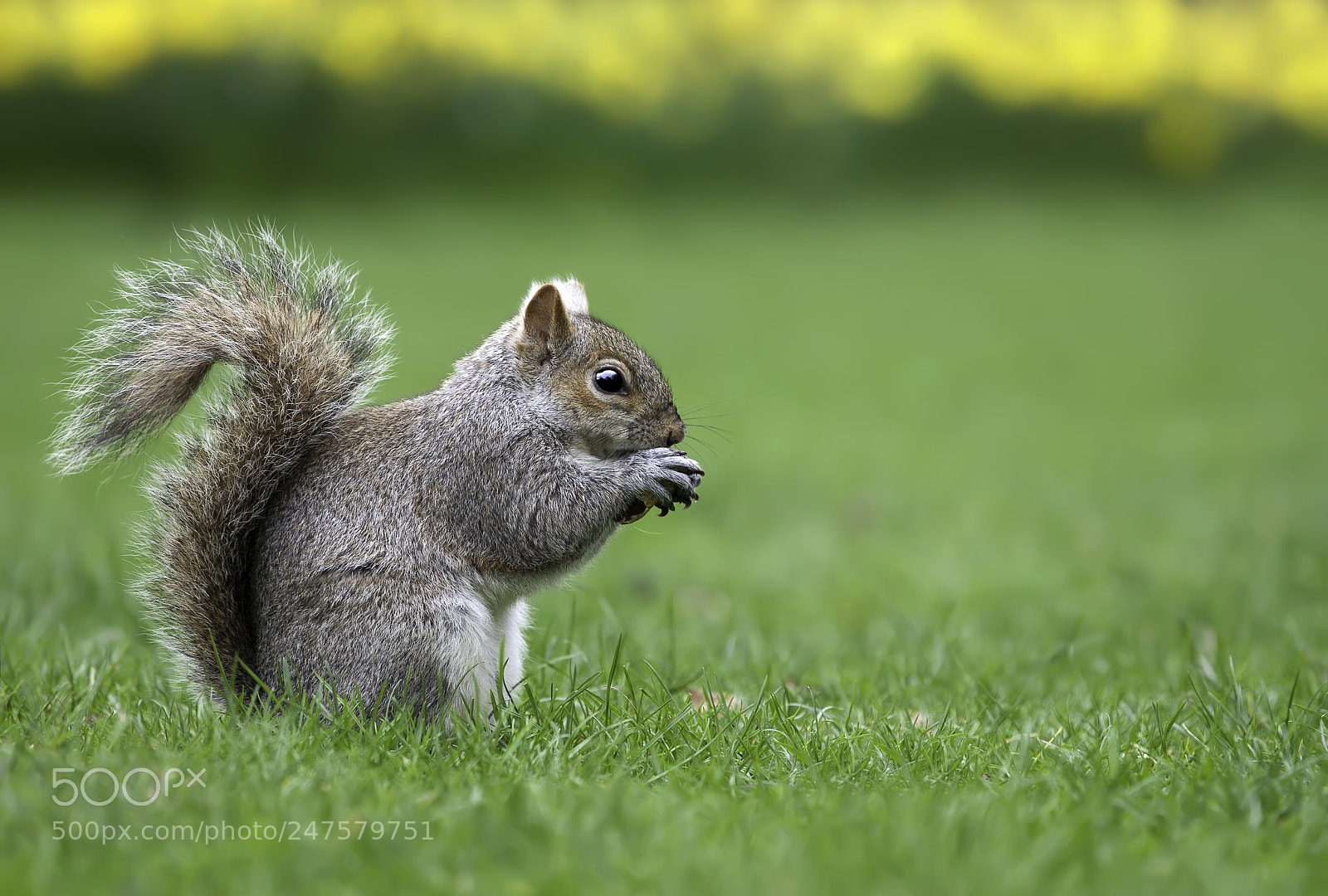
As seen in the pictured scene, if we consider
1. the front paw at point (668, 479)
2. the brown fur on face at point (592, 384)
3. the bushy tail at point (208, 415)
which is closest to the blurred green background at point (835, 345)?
the bushy tail at point (208, 415)

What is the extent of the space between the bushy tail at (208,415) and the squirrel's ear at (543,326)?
38 cm

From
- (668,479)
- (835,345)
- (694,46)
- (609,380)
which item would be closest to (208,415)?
(609,380)

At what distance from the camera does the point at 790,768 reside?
1.90 metres

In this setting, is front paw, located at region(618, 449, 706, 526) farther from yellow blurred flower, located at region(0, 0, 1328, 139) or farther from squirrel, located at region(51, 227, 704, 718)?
yellow blurred flower, located at region(0, 0, 1328, 139)

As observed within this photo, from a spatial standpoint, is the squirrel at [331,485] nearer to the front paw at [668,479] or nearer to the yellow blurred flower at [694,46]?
the front paw at [668,479]

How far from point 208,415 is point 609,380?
798 millimetres

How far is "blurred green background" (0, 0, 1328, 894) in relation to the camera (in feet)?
5.36

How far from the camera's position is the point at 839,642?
3.11m

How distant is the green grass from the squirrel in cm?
16

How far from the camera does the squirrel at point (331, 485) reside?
6.76ft

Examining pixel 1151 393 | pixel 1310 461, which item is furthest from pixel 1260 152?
pixel 1310 461

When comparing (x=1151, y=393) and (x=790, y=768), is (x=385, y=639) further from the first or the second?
(x=1151, y=393)

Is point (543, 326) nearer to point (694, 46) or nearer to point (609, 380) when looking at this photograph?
point (609, 380)

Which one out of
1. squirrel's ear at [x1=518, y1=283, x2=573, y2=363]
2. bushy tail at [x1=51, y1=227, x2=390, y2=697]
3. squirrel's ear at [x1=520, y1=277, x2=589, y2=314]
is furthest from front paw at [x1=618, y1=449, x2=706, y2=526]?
bushy tail at [x1=51, y1=227, x2=390, y2=697]
